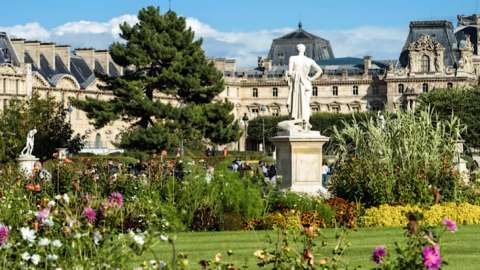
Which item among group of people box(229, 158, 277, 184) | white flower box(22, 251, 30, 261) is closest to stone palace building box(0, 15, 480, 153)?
group of people box(229, 158, 277, 184)

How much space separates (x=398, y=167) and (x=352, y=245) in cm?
519

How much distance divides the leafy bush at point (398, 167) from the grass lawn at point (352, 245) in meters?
1.73

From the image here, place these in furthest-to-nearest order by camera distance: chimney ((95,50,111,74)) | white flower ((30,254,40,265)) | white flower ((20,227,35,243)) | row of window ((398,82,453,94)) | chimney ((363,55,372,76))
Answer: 1. chimney ((363,55,372,76))
2. row of window ((398,82,453,94))
3. chimney ((95,50,111,74))
4. white flower ((20,227,35,243))
5. white flower ((30,254,40,265))

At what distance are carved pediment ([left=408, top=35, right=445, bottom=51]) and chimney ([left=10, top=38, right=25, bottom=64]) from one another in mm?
41915

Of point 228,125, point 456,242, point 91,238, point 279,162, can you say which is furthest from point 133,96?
point 91,238

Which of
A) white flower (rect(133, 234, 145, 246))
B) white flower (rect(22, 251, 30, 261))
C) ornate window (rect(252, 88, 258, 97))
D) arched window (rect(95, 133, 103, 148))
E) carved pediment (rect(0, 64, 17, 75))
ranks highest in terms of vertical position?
carved pediment (rect(0, 64, 17, 75))

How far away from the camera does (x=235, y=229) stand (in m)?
18.0

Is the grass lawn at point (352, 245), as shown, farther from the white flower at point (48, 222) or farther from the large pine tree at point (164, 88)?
the large pine tree at point (164, 88)

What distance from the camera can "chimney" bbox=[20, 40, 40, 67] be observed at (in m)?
89.5

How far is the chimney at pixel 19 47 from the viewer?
8706cm

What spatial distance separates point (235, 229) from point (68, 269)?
364 inches

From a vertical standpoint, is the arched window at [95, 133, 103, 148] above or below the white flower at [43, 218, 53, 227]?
below

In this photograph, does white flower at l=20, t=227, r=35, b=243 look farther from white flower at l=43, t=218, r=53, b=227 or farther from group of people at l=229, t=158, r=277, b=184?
group of people at l=229, t=158, r=277, b=184

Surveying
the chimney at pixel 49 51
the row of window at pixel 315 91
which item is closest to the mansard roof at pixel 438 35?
the row of window at pixel 315 91
